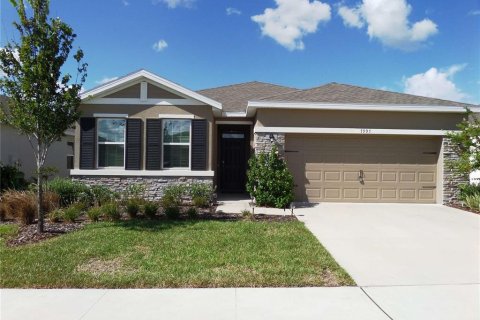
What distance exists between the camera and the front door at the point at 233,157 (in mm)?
15344

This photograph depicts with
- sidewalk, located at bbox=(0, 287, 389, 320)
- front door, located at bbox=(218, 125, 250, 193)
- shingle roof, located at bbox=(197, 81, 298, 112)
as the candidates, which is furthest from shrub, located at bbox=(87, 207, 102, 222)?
shingle roof, located at bbox=(197, 81, 298, 112)

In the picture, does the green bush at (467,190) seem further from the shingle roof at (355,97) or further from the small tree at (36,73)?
the small tree at (36,73)

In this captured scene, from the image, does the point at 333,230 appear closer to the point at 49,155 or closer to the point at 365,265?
the point at 365,265

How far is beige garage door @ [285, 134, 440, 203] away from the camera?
12.6 metres

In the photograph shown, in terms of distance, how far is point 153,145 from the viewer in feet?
40.9

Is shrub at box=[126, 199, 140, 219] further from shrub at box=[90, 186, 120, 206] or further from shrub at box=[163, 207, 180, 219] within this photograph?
shrub at box=[90, 186, 120, 206]

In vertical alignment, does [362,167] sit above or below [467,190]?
above

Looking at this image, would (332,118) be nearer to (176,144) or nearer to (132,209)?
(176,144)

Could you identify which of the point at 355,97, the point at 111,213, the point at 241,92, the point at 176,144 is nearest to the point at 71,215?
the point at 111,213

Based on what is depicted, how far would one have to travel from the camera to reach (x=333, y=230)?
816cm

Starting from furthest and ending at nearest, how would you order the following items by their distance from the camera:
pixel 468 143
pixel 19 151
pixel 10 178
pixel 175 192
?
1. pixel 19 151
2. pixel 10 178
3. pixel 175 192
4. pixel 468 143

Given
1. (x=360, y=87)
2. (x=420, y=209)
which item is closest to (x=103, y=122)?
(x=360, y=87)

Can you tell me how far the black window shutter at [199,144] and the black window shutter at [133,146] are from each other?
1.86 meters

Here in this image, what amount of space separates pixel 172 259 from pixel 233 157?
9.76m
